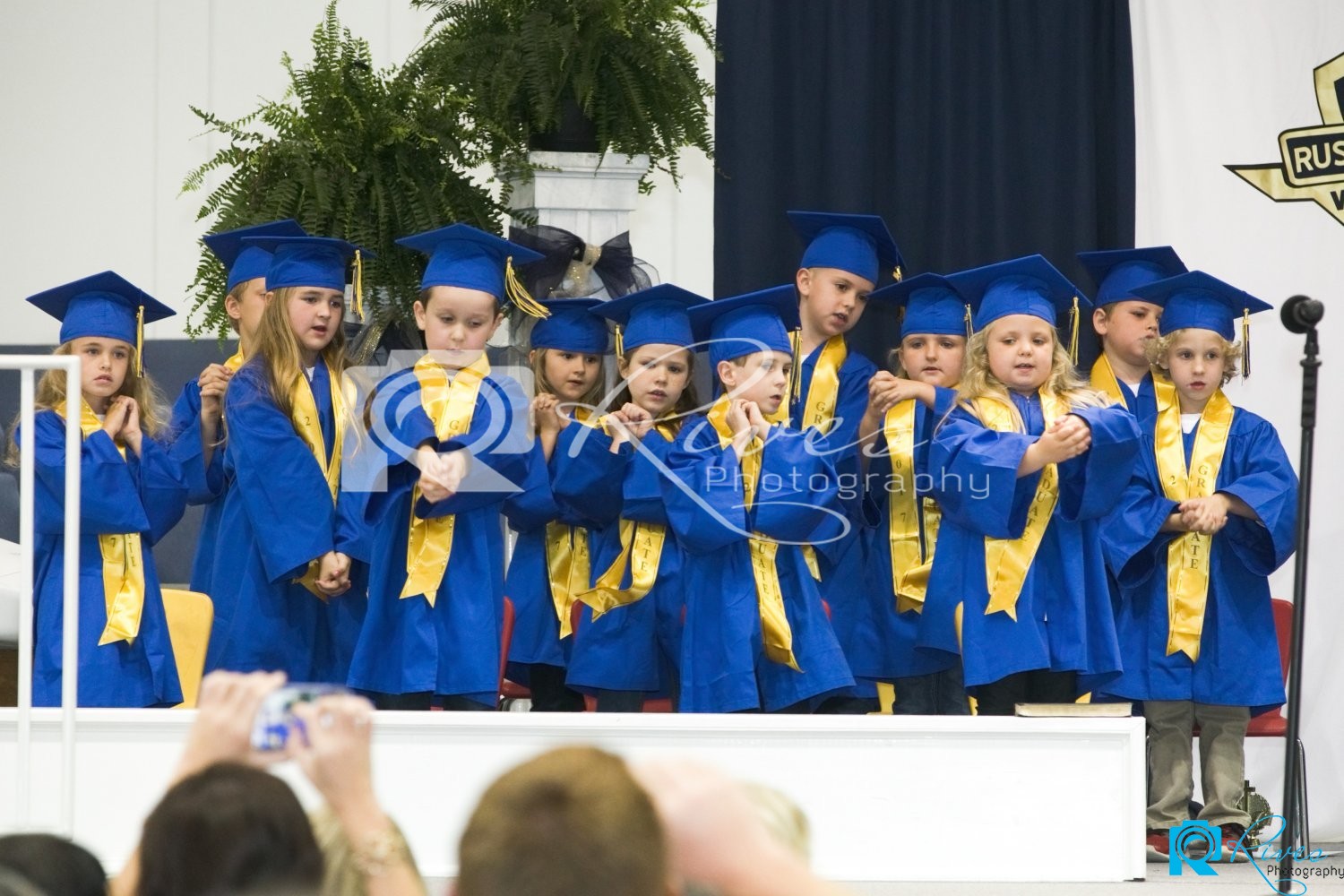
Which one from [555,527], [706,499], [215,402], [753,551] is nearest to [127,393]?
[215,402]

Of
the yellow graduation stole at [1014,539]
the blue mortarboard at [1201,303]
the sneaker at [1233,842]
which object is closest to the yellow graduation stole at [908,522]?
the yellow graduation stole at [1014,539]

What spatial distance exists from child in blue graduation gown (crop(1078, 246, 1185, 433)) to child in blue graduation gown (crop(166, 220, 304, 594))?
2.24 m

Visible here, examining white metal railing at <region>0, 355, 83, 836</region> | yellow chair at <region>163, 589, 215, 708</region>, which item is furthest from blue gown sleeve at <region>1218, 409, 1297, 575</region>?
white metal railing at <region>0, 355, 83, 836</region>

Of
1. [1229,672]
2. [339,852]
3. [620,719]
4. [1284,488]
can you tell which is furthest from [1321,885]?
[339,852]

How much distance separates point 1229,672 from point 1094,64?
2683mm

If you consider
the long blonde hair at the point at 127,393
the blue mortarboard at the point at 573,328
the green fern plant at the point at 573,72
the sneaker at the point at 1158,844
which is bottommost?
the sneaker at the point at 1158,844

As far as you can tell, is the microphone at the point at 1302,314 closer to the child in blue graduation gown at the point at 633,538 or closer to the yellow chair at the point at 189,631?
the child in blue graduation gown at the point at 633,538

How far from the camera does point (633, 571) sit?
4203 millimetres

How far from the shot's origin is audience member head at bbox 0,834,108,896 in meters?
1.26

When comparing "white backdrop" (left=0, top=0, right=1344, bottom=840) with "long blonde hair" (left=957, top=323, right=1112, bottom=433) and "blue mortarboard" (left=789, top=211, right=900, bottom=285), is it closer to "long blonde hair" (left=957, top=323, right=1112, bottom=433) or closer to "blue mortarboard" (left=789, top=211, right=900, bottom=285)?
"blue mortarboard" (left=789, top=211, right=900, bottom=285)

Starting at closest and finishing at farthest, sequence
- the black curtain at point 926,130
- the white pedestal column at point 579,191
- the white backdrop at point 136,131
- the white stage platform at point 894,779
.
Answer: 1. the white stage platform at point 894,779
2. the white pedestal column at point 579,191
3. the black curtain at point 926,130
4. the white backdrop at point 136,131

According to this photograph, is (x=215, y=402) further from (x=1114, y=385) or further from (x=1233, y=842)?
(x=1233, y=842)

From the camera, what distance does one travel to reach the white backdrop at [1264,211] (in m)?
5.71

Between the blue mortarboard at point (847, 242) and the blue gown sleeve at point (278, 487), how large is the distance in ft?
5.06
